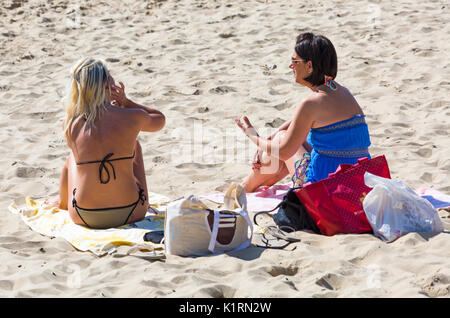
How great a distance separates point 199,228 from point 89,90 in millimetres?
1120

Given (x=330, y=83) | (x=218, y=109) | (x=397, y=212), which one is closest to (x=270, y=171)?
(x=330, y=83)

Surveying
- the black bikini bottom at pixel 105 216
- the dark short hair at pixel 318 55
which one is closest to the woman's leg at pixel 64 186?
the black bikini bottom at pixel 105 216

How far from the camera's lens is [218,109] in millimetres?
6598

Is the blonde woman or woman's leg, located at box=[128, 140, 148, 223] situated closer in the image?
the blonde woman

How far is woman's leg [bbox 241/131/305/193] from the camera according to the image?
15.0 feet

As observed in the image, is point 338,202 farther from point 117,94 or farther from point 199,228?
point 117,94

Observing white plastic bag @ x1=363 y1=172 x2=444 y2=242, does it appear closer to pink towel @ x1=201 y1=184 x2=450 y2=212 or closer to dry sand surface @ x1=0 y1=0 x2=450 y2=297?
dry sand surface @ x1=0 y1=0 x2=450 y2=297

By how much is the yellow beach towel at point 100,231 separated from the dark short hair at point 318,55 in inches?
55.0

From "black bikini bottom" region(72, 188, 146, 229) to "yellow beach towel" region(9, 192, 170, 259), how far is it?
0.05 meters

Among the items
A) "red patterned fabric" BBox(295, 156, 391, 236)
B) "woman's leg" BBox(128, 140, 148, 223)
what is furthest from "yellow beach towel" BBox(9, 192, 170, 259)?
"red patterned fabric" BBox(295, 156, 391, 236)

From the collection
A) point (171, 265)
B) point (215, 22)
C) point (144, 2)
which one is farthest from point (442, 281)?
point (144, 2)

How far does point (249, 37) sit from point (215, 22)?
78 cm

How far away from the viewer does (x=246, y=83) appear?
7.21 metres
